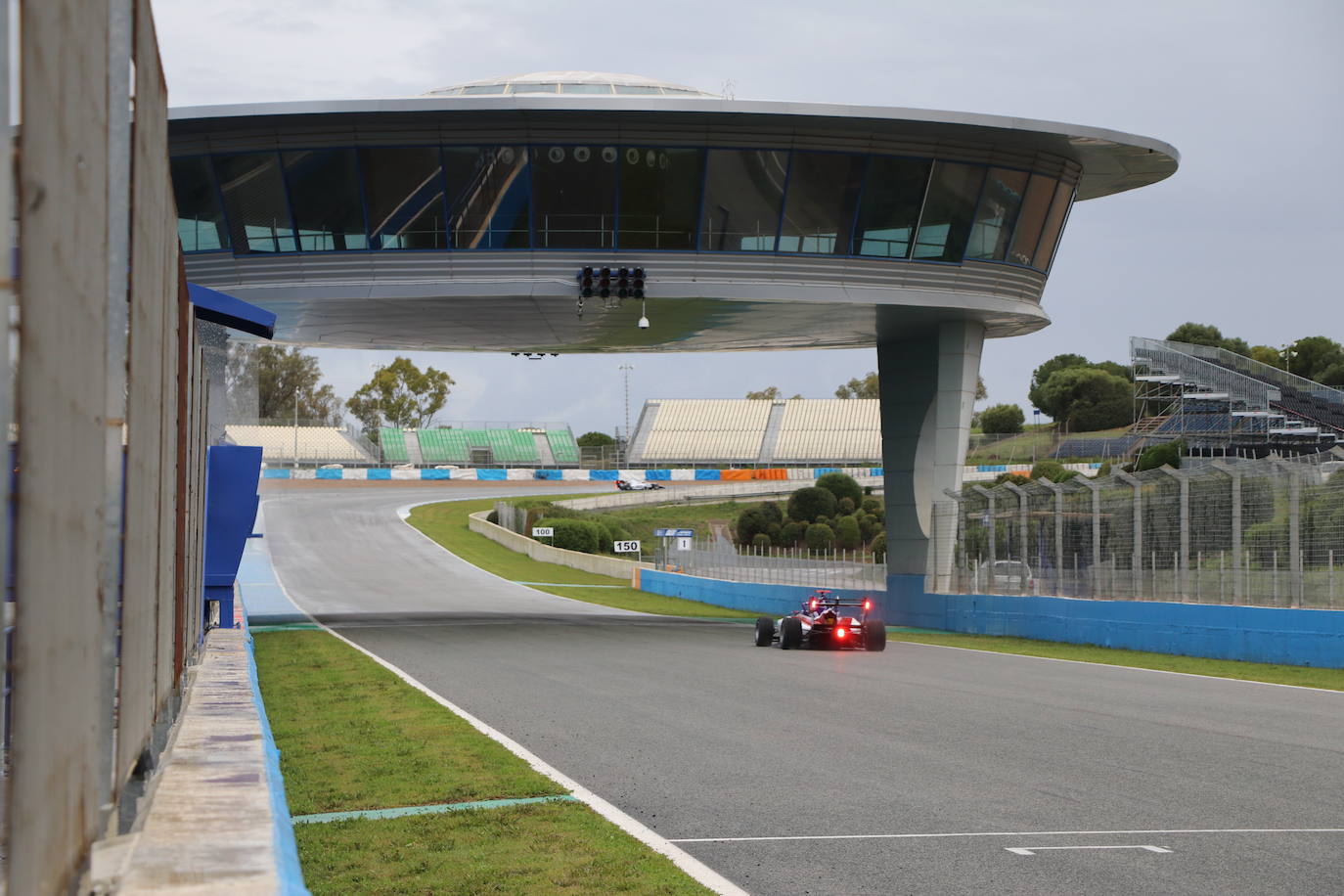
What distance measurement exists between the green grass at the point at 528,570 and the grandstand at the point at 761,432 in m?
40.8

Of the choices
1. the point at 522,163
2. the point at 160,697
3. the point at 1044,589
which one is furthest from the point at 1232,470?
the point at 160,697

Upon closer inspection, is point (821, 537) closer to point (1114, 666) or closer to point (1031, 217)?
point (1031, 217)

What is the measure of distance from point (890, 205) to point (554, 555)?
36093 mm

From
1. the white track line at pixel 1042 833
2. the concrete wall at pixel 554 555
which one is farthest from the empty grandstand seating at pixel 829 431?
the white track line at pixel 1042 833

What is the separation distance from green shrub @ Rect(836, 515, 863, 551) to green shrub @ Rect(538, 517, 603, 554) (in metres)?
12.4

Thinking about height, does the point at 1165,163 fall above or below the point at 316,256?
above

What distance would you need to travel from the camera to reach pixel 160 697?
6582 mm

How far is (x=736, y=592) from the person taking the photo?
45.4m

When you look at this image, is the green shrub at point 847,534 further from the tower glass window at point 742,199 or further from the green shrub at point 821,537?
the tower glass window at point 742,199

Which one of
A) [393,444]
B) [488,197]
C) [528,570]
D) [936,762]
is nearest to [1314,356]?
[393,444]

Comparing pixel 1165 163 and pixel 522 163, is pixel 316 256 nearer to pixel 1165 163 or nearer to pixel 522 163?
pixel 522 163

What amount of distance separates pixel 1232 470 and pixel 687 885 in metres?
17.7

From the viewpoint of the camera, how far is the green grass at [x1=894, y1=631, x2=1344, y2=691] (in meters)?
18.7

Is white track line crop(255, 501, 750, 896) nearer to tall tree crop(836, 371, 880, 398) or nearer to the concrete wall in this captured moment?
the concrete wall
